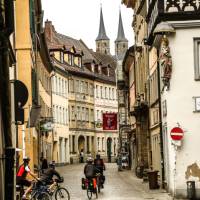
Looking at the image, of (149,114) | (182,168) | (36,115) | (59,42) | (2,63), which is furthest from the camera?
(59,42)

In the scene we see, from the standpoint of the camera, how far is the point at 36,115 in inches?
1304

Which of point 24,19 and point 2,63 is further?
point 24,19

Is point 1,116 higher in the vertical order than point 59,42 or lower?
lower

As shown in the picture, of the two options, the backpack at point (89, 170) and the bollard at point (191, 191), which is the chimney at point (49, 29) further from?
the bollard at point (191, 191)

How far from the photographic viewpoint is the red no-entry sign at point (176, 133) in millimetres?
26500

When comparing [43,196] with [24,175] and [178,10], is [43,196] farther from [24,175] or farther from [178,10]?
[178,10]

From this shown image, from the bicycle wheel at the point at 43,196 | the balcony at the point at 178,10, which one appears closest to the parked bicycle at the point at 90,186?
the bicycle wheel at the point at 43,196

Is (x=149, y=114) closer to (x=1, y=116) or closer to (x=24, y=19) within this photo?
(x=24, y=19)

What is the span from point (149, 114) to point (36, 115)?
9.98 meters

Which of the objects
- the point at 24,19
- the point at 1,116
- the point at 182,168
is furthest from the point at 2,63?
the point at 24,19

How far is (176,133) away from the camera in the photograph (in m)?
26.5

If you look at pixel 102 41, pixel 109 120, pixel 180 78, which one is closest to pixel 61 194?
pixel 180 78

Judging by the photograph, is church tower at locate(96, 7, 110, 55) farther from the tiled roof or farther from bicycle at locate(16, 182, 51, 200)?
bicycle at locate(16, 182, 51, 200)

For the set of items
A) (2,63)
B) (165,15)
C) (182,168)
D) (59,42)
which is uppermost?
(59,42)
